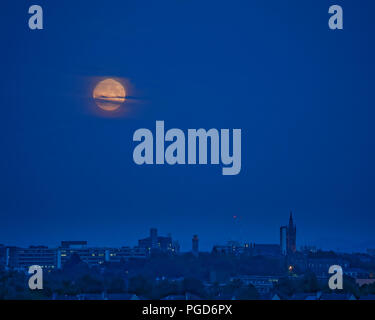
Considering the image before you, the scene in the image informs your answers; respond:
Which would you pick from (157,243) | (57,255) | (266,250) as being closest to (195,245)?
(157,243)

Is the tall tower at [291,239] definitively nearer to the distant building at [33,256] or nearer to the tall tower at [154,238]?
the tall tower at [154,238]

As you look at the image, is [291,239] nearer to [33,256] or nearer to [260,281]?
[260,281]

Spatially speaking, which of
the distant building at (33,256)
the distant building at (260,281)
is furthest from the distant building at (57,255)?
the distant building at (260,281)

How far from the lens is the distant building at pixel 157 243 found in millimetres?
8047

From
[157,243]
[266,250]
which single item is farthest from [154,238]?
[266,250]

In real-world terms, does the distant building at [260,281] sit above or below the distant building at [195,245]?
below

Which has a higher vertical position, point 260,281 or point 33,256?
point 33,256

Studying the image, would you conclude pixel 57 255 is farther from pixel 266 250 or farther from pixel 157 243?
pixel 266 250

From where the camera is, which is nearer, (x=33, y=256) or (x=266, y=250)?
(x=33, y=256)

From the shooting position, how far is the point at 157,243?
8.11m

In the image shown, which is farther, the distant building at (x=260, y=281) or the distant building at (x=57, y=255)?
the distant building at (x=260, y=281)

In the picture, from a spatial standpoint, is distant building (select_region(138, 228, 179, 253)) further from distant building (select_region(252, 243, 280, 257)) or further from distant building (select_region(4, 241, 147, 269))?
distant building (select_region(252, 243, 280, 257))
